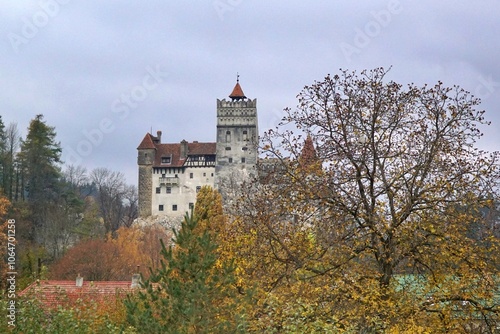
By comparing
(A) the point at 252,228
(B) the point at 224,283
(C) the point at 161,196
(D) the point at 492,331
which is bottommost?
(D) the point at 492,331

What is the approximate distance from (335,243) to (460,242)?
2.28m

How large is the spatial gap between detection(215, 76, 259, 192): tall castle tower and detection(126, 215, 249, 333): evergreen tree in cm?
6615

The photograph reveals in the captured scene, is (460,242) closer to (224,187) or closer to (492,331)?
(492,331)

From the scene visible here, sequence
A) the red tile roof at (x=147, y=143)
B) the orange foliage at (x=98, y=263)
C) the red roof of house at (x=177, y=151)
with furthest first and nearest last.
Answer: the red tile roof at (x=147, y=143) < the red roof of house at (x=177, y=151) < the orange foliage at (x=98, y=263)

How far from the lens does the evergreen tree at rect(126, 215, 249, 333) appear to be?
11242mm

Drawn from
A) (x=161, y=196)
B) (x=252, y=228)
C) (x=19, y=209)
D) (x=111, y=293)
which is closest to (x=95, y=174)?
(x=161, y=196)

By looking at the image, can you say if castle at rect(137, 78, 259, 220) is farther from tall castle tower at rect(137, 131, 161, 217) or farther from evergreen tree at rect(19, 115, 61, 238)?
evergreen tree at rect(19, 115, 61, 238)

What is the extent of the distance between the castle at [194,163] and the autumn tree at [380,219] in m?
64.3

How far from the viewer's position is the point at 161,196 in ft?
264

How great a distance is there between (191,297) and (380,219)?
3977mm

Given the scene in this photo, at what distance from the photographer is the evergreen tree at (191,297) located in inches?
443

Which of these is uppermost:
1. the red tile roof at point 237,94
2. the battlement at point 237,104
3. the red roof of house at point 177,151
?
the red tile roof at point 237,94

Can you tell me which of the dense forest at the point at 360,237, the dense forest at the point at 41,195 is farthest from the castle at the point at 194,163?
the dense forest at the point at 360,237

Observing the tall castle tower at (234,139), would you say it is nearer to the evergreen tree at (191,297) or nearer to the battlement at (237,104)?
the battlement at (237,104)
